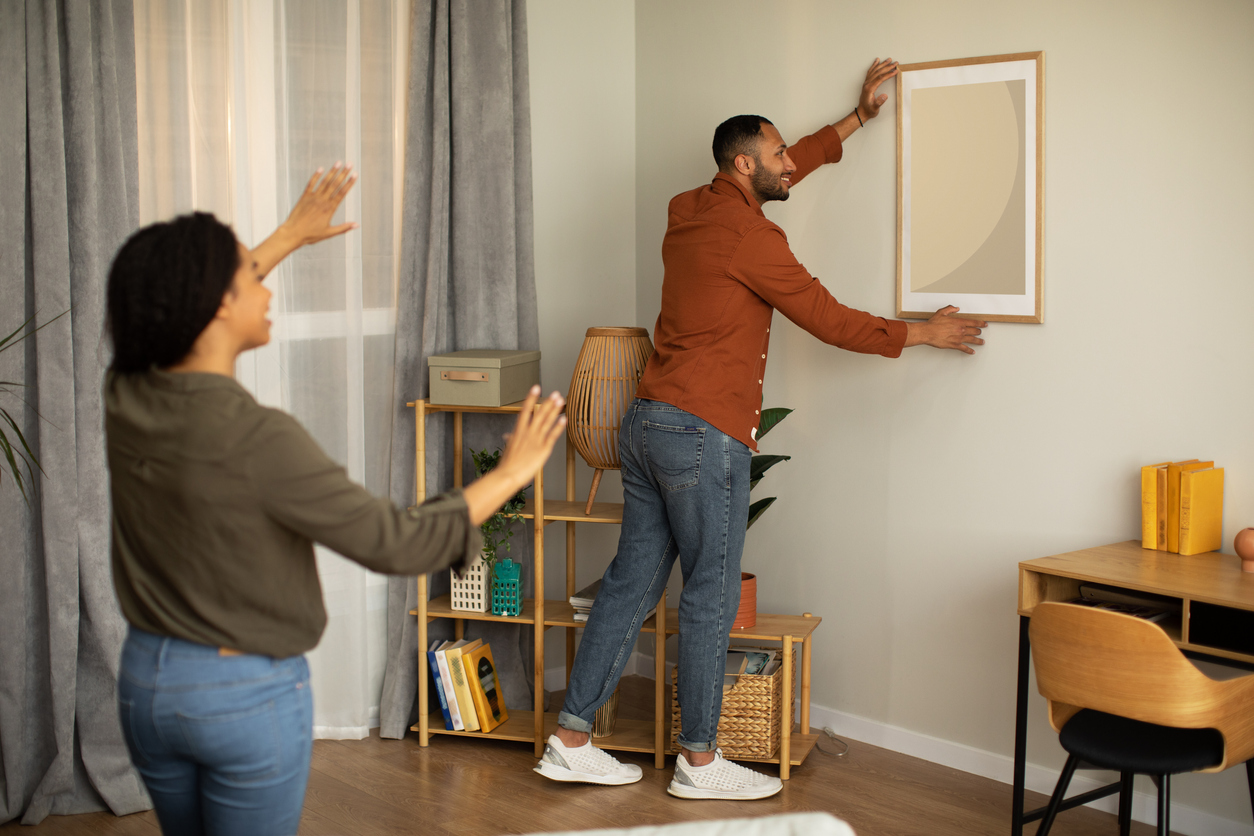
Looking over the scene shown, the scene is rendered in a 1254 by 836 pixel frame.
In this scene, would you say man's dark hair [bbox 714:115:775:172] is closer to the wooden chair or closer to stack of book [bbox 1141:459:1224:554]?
stack of book [bbox 1141:459:1224:554]

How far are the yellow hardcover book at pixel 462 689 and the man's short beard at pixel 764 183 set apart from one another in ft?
5.31

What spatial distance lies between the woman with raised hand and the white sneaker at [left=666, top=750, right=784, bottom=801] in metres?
1.57

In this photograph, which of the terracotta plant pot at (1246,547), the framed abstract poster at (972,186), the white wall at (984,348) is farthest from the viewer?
the framed abstract poster at (972,186)

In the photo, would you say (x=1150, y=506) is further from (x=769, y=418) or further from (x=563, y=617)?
(x=563, y=617)

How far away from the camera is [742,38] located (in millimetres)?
3387

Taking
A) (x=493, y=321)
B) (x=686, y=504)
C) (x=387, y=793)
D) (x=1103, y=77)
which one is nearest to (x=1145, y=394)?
(x=1103, y=77)

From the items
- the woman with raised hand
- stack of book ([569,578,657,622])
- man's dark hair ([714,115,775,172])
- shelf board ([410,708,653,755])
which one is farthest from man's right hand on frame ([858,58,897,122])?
the woman with raised hand

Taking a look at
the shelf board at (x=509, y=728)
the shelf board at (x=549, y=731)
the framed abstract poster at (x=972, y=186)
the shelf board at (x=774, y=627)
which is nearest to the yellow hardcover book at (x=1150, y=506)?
the framed abstract poster at (x=972, y=186)

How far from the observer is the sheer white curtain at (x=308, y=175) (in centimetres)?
282

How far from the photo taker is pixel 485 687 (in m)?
3.22

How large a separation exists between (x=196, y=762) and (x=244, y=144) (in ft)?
6.79

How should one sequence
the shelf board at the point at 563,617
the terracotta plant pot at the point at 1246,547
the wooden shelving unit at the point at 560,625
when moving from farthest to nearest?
the shelf board at the point at 563,617
the wooden shelving unit at the point at 560,625
the terracotta plant pot at the point at 1246,547

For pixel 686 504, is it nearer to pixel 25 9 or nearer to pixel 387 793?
pixel 387 793

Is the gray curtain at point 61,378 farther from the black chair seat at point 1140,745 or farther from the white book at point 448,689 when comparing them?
the black chair seat at point 1140,745
